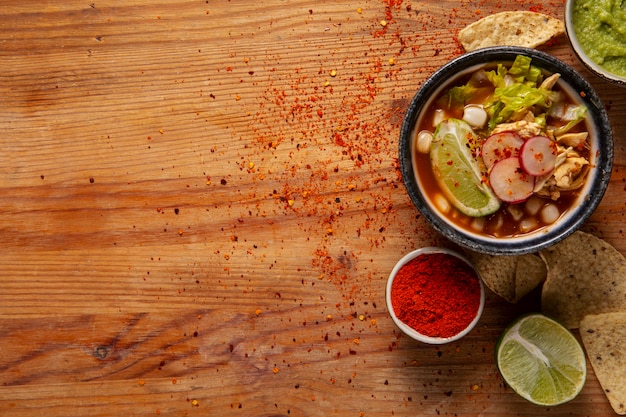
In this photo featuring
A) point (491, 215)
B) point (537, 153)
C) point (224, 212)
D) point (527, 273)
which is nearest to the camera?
point (537, 153)

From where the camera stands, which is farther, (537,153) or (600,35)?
(600,35)

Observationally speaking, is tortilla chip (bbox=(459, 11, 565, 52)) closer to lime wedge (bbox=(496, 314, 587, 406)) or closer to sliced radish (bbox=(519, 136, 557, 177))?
sliced radish (bbox=(519, 136, 557, 177))

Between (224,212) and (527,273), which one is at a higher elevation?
(224,212)

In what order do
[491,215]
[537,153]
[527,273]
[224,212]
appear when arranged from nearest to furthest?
[537,153] < [491,215] < [527,273] < [224,212]

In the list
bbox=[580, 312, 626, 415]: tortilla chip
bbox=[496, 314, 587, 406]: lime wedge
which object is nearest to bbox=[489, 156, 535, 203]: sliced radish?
bbox=[496, 314, 587, 406]: lime wedge

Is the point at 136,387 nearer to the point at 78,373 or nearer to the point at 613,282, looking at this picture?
the point at 78,373

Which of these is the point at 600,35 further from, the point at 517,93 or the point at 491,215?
the point at 491,215

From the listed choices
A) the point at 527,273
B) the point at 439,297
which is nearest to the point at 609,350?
the point at 527,273
